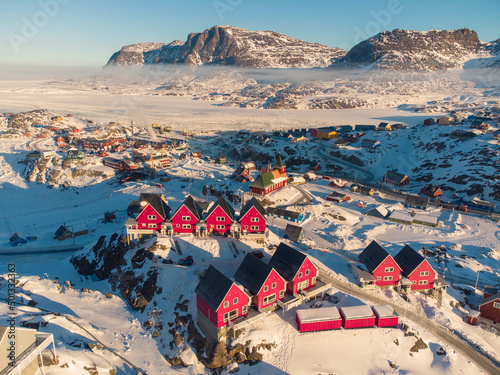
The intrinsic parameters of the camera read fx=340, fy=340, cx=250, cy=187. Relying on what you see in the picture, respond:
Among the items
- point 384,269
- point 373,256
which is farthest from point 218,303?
point 373,256

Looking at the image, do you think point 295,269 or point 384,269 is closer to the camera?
point 295,269

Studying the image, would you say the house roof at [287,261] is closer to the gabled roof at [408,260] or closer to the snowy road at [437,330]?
the snowy road at [437,330]

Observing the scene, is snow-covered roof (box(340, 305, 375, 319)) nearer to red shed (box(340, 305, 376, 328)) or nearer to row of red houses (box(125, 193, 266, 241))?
red shed (box(340, 305, 376, 328))

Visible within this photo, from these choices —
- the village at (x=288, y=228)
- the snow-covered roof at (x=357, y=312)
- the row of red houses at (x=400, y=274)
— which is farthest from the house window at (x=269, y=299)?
A: the row of red houses at (x=400, y=274)

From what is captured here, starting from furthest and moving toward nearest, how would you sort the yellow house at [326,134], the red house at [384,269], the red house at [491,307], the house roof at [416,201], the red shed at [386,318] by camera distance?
the yellow house at [326,134]
the house roof at [416,201]
the red house at [384,269]
the red house at [491,307]
the red shed at [386,318]

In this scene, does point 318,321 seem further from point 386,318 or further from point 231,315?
point 231,315

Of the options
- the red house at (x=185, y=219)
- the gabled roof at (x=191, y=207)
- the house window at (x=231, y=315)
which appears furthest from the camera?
the gabled roof at (x=191, y=207)

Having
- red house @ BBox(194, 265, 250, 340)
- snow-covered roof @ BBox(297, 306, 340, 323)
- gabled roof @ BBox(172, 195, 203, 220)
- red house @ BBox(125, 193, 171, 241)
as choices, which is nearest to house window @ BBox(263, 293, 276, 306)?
red house @ BBox(194, 265, 250, 340)
